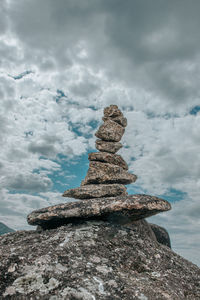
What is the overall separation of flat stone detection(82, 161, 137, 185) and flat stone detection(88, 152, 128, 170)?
483 millimetres

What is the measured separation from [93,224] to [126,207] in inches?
71.7

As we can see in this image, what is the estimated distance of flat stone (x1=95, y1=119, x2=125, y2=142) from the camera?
62.6ft

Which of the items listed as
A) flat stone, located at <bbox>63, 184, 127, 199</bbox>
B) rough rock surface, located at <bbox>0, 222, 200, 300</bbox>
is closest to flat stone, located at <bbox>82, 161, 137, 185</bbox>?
flat stone, located at <bbox>63, 184, 127, 199</bbox>

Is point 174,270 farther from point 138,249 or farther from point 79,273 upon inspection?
point 79,273

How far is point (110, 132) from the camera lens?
62.8 ft

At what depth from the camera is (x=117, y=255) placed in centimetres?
941

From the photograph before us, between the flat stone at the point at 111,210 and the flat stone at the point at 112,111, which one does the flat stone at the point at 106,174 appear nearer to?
the flat stone at the point at 112,111

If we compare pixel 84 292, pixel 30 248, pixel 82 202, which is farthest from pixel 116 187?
pixel 84 292

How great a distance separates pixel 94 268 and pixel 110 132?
40.5ft

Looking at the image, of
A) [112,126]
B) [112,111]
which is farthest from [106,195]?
[112,111]

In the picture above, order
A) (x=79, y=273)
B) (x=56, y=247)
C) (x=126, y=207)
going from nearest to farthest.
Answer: (x=79, y=273), (x=56, y=247), (x=126, y=207)

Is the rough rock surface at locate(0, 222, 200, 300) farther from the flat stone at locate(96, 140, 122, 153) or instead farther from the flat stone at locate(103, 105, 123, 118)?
the flat stone at locate(103, 105, 123, 118)

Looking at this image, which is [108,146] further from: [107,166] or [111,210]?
[111,210]

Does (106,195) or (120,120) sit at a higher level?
(120,120)
